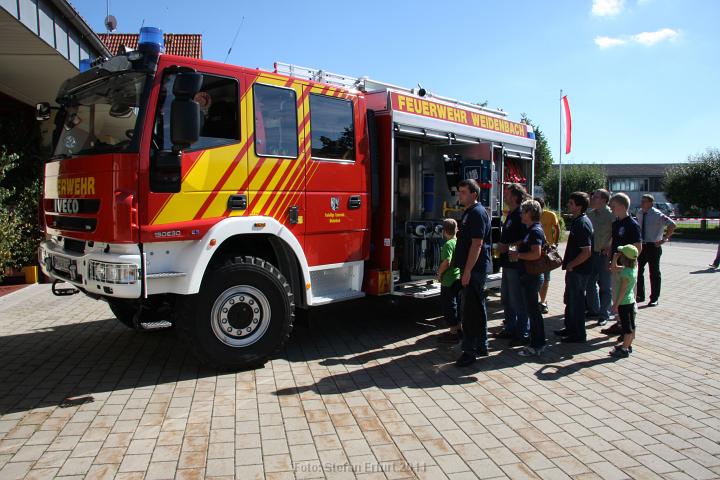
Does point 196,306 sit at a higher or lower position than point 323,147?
lower

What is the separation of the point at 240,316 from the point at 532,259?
303 cm

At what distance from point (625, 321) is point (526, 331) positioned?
1.04 metres

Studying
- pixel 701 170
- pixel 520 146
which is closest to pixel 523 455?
pixel 520 146

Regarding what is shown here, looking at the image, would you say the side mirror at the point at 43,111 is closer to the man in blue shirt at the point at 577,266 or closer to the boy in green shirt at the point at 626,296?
the man in blue shirt at the point at 577,266

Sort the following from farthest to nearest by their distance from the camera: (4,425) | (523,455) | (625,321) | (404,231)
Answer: (404,231)
(625,321)
(4,425)
(523,455)

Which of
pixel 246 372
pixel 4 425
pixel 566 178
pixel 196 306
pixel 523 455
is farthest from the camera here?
pixel 566 178

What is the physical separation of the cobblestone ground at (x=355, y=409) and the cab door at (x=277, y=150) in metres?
1.61

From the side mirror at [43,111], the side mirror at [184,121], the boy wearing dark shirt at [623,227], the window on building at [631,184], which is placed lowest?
the boy wearing dark shirt at [623,227]

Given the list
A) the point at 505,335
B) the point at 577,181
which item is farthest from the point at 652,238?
the point at 577,181

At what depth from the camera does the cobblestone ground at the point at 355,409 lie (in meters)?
3.49

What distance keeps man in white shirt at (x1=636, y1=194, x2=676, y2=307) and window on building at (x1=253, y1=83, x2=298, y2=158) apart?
20.8 ft

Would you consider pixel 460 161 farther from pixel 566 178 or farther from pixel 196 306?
pixel 566 178

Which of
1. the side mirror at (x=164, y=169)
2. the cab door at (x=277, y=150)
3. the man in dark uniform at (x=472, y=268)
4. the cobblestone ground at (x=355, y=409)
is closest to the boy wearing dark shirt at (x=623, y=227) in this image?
the cobblestone ground at (x=355, y=409)

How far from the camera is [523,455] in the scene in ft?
11.9
